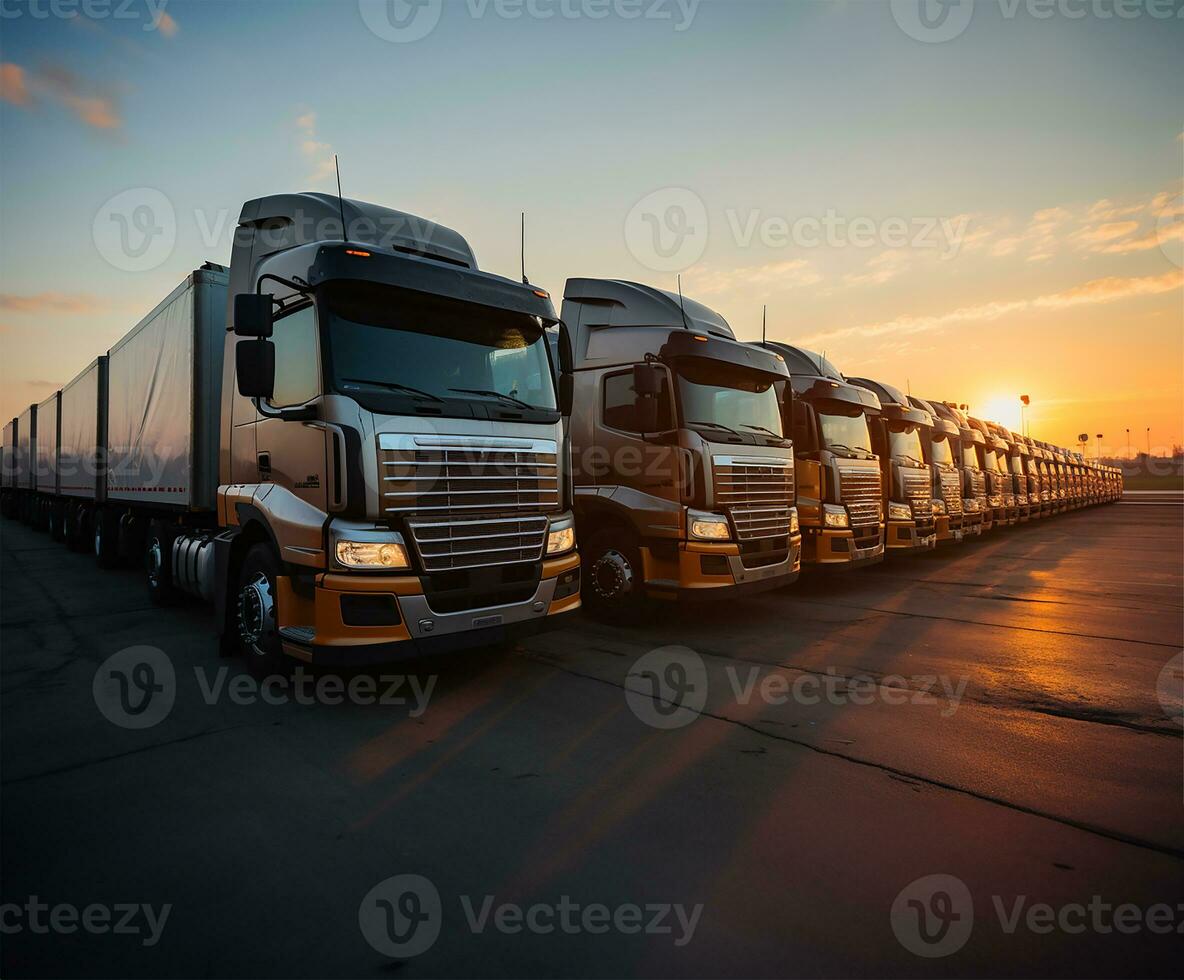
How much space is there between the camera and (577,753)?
12.7 ft

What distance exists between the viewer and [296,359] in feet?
15.6

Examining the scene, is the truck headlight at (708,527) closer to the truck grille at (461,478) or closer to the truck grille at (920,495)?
the truck grille at (461,478)

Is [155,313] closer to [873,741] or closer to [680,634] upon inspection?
[680,634]

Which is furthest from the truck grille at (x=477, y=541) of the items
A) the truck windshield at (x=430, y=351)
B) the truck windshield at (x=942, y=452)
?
the truck windshield at (x=942, y=452)

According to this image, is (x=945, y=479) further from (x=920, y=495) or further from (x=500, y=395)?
(x=500, y=395)

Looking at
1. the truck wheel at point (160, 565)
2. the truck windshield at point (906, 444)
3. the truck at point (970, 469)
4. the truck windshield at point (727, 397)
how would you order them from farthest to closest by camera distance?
the truck at point (970, 469), the truck windshield at point (906, 444), the truck wheel at point (160, 565), the truck windshield at point (727, 397)

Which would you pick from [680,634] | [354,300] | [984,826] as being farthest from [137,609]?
[984,826]

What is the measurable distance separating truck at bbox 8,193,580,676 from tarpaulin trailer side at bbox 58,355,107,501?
6809 millimetres

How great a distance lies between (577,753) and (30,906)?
2.40 metres

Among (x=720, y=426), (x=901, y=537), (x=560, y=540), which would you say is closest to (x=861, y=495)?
(x=901, y=537)

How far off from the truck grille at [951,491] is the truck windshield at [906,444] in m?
1.14

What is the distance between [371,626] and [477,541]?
0.89m

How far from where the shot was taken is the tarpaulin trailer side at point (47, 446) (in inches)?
611

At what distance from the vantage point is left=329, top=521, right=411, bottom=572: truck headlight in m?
4.29
